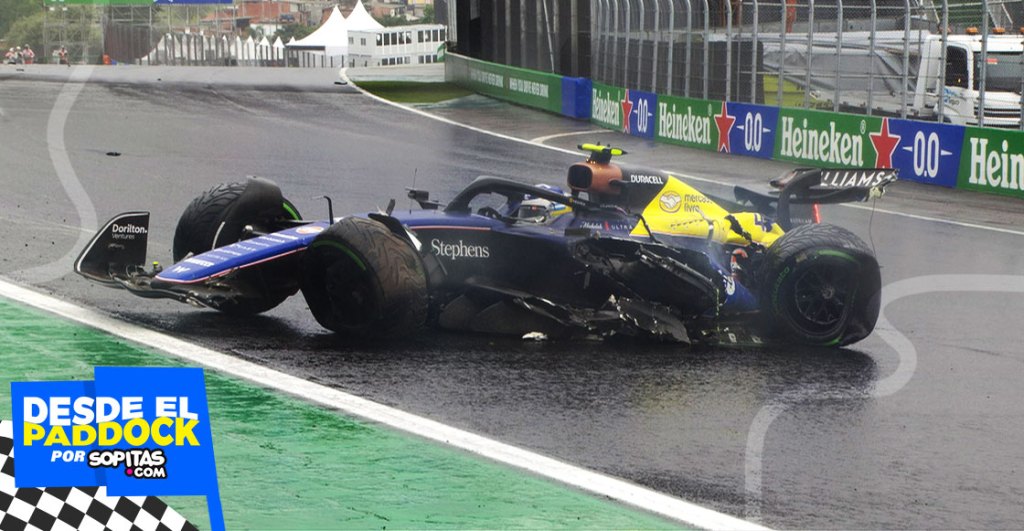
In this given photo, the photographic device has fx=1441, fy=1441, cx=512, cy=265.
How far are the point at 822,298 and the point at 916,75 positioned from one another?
13.5m

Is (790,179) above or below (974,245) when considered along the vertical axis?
above

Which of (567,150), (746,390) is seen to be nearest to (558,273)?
(746,390)

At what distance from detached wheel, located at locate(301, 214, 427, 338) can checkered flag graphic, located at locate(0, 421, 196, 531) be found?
469 cm

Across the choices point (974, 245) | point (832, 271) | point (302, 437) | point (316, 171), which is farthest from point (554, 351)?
point (316, 171)

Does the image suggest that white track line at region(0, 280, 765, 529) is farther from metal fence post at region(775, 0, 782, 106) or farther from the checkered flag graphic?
metal fence post at region(775, 0, 782, 106)

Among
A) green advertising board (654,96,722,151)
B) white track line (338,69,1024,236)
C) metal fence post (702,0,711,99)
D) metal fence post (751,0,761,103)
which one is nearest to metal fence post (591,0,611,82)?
white track line (338,69,1024,236)

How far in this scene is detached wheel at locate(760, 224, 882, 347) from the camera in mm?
9344

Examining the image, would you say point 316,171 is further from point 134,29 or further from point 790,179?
point 134,29

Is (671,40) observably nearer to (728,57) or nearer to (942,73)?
(728,57)

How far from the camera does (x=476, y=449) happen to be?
269 inches

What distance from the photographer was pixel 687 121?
87.3 ft

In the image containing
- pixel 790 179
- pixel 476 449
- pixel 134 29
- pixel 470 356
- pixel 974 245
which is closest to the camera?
pixel 476 449

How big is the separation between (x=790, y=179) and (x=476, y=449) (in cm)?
436

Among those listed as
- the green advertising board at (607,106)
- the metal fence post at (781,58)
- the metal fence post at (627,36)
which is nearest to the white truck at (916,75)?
the metal fence post at (781,58)
